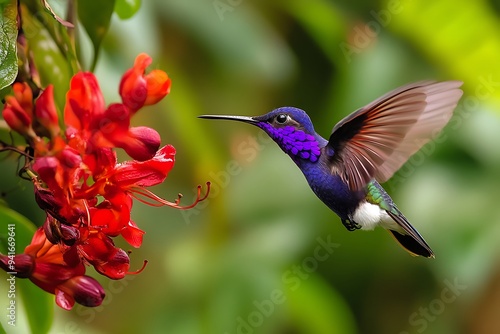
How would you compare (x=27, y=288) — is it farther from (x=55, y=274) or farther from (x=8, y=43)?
(x=8, y=43)

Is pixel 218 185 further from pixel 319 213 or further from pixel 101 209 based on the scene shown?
pixel 101 209

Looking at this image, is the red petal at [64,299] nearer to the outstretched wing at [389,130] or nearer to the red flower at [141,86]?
the red flower at [141,86]

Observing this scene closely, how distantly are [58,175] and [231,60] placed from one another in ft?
6.28

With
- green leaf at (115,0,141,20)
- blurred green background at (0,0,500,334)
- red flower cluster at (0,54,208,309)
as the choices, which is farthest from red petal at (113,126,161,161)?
blurred green background at (0,0,500,334)

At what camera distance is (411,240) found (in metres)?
1.43

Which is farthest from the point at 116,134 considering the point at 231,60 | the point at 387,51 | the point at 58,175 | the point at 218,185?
the point at 387,51

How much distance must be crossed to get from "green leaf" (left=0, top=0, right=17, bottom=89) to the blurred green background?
1241 millimetres

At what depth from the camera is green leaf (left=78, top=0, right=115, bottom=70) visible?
135 centimetres

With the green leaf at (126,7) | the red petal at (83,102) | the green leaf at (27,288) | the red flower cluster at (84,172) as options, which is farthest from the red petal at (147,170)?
the green leaf at (126,7)

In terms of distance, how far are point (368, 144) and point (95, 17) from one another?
50 cm

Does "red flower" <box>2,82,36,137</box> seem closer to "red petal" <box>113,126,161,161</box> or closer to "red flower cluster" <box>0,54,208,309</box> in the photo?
"red flower cluster" <box>0,54,208,309</box>

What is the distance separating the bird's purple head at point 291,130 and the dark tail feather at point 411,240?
0.20m

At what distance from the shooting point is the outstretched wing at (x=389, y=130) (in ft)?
4.03

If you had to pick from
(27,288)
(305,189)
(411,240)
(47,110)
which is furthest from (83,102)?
(305,189)
